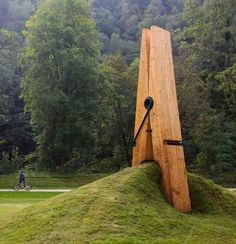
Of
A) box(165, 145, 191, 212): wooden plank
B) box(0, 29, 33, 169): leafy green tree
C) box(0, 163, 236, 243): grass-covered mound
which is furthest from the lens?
box(0, 29, 33, 169): leafy green tree

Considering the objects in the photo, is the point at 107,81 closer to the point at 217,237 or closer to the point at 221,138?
the point at 221,138

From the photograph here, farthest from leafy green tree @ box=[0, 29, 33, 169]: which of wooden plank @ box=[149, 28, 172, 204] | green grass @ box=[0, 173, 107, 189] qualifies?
wooden plank @ box=[149, 28, 172, 204]

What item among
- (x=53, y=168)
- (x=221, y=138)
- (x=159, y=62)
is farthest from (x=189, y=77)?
(x=159, y=62)

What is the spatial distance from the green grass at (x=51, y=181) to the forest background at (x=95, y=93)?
238 centimetres

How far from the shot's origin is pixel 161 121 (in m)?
7.91

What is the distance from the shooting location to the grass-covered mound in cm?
530

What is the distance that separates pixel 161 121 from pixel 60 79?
18029 mm

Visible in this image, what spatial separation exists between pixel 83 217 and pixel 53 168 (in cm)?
2051

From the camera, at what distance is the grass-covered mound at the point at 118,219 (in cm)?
530

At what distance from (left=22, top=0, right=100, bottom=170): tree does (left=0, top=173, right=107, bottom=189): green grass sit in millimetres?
2302

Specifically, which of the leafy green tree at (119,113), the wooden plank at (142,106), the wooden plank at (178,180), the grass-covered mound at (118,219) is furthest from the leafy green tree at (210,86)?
the grass-covered mound at (118,219)

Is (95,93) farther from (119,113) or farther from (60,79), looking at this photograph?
(119,113)

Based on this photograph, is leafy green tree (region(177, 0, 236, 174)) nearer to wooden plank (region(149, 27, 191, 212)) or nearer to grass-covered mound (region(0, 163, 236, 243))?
wooden plank (region(149, 27, 191, 212))

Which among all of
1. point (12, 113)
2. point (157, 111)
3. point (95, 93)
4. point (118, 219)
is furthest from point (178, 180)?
point (12, 113)
